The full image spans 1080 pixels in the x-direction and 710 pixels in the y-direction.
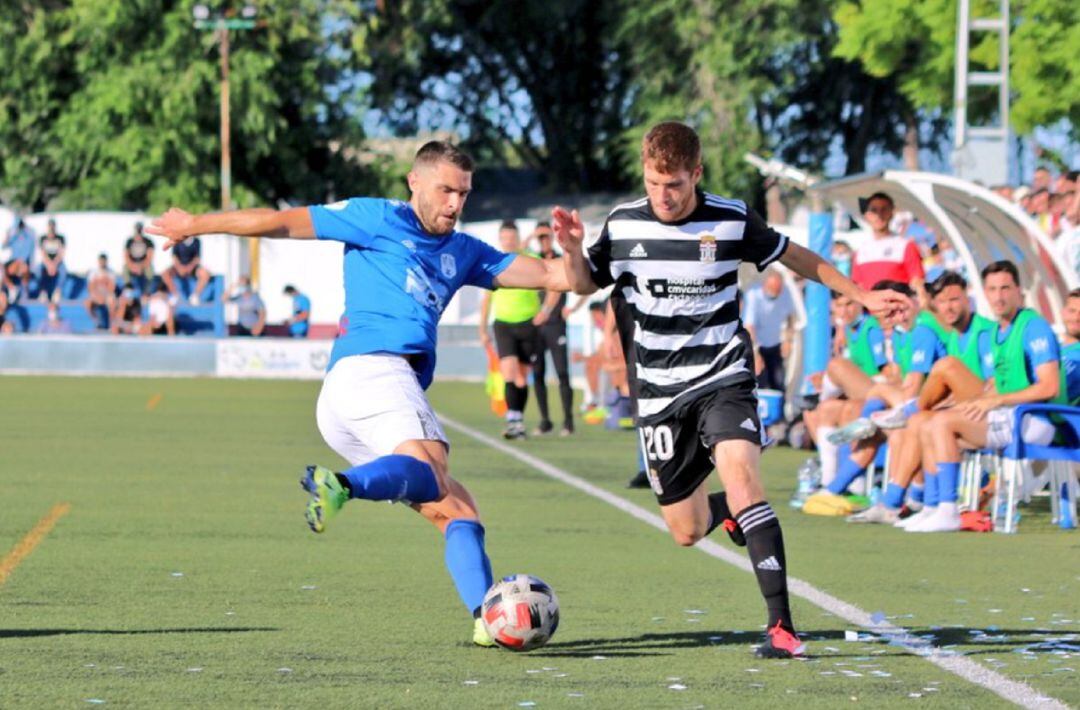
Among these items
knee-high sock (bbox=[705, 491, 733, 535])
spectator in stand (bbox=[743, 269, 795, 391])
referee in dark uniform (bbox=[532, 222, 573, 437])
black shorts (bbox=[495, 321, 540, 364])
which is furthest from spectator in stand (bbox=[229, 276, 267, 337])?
knee-high sock (bbox=[705, 491, 733, 535])

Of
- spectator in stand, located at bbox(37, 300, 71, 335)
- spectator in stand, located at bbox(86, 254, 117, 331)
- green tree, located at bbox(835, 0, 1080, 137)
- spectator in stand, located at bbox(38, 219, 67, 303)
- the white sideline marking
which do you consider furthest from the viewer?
spectator in stand, located at bbox(38, 219, 67, 303)

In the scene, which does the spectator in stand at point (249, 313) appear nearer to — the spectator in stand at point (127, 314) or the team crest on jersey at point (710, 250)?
the spectator in stand at point (127, 314)

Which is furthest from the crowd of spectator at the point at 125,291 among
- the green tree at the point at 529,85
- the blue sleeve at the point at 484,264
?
the blue sleeve at the point at 484,264

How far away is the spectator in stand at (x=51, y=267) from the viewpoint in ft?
130

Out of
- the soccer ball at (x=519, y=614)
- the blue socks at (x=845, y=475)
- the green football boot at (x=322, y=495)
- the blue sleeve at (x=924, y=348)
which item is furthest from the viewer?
the blue socks at (x=845, y=475)

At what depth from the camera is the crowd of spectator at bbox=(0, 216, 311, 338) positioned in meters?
38.2

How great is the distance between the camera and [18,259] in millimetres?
39781

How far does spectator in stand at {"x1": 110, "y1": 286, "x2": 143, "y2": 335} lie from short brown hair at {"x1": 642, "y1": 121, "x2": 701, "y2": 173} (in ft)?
102

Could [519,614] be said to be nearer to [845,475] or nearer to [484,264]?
[484,264]

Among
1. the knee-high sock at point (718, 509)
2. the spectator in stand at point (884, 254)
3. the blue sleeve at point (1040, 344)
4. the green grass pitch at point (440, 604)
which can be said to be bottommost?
the green grass pitch at point (440, 604)

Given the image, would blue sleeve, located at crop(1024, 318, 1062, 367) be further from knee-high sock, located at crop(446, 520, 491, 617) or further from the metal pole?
the metal pole

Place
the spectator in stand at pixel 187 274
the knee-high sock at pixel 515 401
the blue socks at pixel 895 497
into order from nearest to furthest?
the blue socks at pixel 895 497
the knee-high sock at pixel 515 401
the spectator in stand at pixel 187 274

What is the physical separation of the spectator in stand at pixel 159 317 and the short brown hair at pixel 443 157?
30.4 meters

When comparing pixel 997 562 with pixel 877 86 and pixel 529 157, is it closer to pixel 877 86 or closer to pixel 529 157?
pixel 877 86
